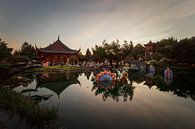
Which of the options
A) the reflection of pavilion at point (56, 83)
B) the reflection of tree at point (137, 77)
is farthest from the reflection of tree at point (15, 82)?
the reflection of tree at point (137, 77)

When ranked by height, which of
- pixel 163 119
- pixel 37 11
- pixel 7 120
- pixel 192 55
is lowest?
pixel 163 119

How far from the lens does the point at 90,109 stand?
9.60 metres

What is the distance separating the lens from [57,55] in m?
48.0

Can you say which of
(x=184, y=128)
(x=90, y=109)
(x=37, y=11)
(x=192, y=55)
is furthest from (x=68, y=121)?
(x=192, y=55)

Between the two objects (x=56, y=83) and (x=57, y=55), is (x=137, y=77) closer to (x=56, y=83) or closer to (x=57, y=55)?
(x=56, y=83)

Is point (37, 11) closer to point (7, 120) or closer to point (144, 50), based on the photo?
point (7, 120)

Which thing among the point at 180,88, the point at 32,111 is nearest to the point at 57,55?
the point at 180,88

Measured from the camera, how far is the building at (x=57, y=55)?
150 feet

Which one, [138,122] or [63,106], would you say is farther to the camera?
[63,106]

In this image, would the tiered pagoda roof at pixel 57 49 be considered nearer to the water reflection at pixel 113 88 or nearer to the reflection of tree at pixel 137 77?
the water reflection at pixel 113 88

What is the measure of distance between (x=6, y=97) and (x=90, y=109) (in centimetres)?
516

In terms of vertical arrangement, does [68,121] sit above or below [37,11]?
below

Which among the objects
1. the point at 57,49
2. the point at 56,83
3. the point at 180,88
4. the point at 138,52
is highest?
the point at 57,49

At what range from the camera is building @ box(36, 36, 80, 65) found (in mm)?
45603
